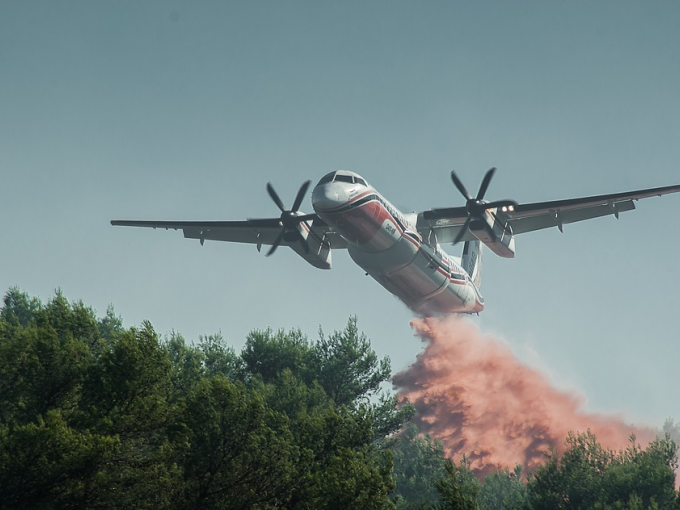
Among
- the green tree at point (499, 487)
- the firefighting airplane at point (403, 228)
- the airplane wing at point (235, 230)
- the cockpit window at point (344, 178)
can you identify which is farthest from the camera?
the green tree at point (499, 487)

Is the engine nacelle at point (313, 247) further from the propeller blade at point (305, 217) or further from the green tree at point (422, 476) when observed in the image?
the green tree at point (422, 476)

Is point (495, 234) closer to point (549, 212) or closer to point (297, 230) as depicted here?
point (549, 212)

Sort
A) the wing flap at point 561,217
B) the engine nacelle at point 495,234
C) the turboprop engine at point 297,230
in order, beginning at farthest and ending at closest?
the turboprop engine at point 297,230 < the wing flap at point 561,217 < the engine nacelle at point 495,234

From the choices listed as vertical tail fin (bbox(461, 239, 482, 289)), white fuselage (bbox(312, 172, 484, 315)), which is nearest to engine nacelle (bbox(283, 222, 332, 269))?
white fuselage (bbox(312, 172, 484, 315))

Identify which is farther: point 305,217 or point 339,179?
point 305,217

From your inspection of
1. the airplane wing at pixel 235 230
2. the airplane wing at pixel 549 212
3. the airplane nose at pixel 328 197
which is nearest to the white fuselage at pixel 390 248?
the airplane nose at pixel 328 197

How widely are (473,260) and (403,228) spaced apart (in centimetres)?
1695

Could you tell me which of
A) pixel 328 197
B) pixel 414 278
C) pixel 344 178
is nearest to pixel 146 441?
pixel 328 197

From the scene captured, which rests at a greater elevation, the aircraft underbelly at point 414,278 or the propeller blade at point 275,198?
the propeller blade at point 275,198

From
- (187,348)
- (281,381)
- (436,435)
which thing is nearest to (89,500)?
(281,381)

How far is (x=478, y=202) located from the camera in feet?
142

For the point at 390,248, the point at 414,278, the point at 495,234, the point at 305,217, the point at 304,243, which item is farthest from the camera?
→ the point at 304,243

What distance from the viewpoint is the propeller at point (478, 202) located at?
42.9 metres

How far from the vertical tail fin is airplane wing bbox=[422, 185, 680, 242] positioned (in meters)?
10.1
